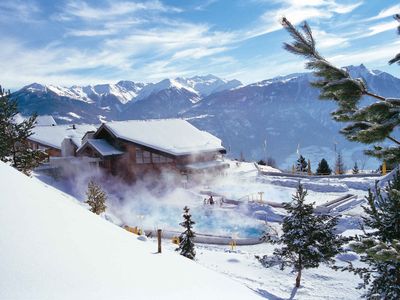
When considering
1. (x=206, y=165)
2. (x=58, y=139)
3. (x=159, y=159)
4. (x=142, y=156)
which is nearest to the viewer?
(x=159, y=159)

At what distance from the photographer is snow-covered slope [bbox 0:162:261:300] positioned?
362cm

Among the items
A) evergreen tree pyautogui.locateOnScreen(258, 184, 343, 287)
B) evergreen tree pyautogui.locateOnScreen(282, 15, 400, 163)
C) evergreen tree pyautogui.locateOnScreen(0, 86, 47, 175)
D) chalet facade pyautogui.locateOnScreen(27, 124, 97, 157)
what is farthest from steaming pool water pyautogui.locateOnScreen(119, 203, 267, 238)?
evergreen tree pyautogui.locateOnScreen(282, 15, 400, 163)

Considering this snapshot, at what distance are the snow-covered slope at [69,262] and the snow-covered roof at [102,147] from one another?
118 feet

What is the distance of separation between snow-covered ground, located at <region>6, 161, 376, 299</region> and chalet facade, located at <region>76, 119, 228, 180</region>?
249 centimetres

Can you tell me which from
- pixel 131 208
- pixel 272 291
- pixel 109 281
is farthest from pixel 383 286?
pixel 131 208

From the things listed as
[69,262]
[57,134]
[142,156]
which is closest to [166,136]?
[142,156]

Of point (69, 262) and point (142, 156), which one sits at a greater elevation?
point (142, 156)

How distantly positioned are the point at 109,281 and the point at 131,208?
30.9 m

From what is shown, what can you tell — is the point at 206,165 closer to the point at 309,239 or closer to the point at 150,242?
the point at 309,239

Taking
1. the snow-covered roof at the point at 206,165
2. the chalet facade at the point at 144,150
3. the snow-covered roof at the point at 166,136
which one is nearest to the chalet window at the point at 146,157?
the chalet facade at the point at 144,150

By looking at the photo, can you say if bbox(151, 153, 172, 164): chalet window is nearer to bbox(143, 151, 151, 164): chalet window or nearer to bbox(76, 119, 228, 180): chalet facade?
bbox(76, 119, 228, 180): chalet facade

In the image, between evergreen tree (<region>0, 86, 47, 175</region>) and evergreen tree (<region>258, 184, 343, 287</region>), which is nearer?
evergreen tree (<region>258, 184, 343, 287</region>)

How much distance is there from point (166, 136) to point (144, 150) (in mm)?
3765

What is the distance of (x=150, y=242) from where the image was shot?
9.56 metres
